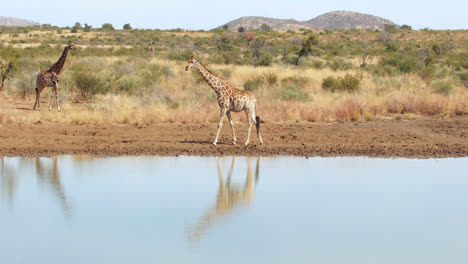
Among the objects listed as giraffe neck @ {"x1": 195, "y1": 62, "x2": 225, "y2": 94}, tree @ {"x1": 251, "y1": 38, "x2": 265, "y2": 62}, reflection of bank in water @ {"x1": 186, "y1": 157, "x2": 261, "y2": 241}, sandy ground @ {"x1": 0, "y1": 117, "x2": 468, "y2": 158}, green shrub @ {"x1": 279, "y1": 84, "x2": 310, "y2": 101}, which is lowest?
reflection of bank in water @ {"x1": 186, "y1": 157, "x2": 261, "y2": 241}

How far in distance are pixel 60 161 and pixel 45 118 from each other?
17.4ft

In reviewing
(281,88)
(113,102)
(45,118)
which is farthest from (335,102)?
(45,118)

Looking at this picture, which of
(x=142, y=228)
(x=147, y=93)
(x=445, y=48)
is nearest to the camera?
(x=142, y=228)

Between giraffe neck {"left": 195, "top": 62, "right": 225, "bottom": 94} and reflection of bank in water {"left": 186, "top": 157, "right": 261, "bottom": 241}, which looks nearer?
reflection of bank in water {"left": 186, "top": 157, "right": 261, "bottom": 241}

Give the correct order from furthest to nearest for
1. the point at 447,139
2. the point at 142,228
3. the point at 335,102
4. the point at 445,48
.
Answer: the point at 445,48 → the point at 335,102 → the point at 447,139 → the point at 142,228

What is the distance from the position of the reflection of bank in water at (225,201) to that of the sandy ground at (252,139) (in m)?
2.24

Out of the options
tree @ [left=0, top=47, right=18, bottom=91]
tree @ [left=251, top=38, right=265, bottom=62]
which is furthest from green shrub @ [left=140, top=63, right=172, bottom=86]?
tree @ [left=251, top=38, right=265, bottom=62]

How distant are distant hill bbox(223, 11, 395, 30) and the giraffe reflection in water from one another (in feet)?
438

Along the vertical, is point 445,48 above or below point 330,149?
above

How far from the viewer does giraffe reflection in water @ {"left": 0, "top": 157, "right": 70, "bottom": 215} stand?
31.8ft

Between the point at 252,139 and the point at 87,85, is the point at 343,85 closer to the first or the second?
the point at 252,139

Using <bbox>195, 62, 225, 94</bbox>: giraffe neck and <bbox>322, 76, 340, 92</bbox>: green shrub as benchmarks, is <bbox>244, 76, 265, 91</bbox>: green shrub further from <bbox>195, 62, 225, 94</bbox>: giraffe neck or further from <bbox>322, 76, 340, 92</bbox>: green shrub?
<bbox>195, 62, 225, 94</bbox>: giraffe neck

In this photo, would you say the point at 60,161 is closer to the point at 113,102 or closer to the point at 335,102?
the point at 113,102

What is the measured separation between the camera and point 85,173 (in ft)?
37.6
